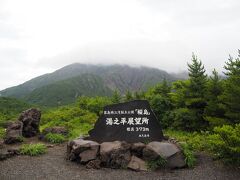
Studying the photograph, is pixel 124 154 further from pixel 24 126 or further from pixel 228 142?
pixel 24 126

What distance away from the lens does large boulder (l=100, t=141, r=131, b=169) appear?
11.5 meters

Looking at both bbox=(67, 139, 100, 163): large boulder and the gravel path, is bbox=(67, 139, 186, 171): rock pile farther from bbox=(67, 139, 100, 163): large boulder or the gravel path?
the gravel path

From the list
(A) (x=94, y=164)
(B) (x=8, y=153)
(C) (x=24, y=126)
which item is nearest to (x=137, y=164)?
(A) (x=94, y=164)

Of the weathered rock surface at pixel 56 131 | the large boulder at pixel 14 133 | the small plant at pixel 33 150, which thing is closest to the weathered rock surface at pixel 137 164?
the small plant at pixel 33 150

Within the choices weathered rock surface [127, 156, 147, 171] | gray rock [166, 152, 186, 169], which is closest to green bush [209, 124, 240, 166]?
gray rock [166, 152, 186, 169]

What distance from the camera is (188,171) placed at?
427 inches

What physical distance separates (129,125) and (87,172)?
3.38 m

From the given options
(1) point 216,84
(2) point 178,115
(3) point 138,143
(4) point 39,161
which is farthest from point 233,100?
(4) point 39,161

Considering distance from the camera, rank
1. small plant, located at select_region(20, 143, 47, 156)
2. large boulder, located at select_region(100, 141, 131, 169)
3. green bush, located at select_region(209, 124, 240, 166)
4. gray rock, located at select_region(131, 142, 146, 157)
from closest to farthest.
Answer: green bush, located at select_region(209, 124, 240, 166) < large boulder, located at select_region(100, 141, 131, 169) < gray rock, located at select_region(131, 142, 146, 157) < small plant, located at select_region(20, 143, 47, 156)

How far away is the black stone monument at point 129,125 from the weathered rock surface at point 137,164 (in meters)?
1.63

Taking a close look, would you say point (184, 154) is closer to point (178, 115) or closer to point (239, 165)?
point (239, 165)

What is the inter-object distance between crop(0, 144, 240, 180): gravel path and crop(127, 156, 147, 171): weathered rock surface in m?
0.28

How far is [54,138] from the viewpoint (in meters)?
16.1

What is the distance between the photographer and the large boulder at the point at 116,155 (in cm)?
1148
